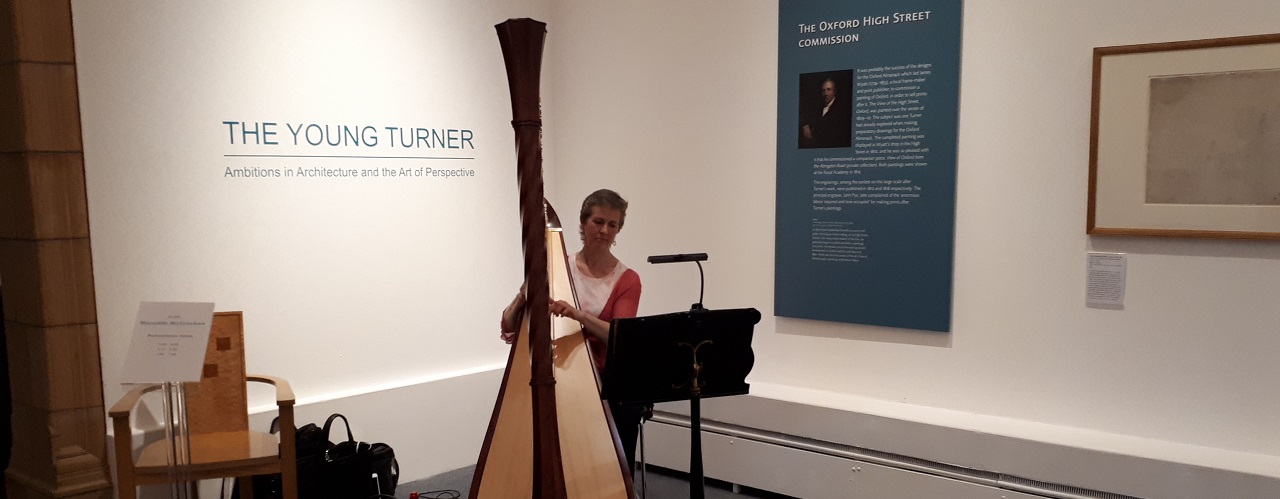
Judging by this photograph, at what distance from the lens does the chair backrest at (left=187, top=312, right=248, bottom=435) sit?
3152 mm

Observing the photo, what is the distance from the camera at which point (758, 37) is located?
152 inches

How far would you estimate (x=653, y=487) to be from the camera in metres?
3.81

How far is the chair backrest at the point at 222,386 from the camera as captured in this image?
10.3 ft

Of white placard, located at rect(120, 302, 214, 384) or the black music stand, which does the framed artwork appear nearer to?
the black music stand

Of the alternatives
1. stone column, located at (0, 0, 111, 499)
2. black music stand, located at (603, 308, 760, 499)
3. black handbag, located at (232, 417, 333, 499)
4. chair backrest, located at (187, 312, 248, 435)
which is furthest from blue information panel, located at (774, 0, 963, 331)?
stone column, located at (0, 0, 111, 499)

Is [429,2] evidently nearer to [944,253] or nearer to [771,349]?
[771,349]

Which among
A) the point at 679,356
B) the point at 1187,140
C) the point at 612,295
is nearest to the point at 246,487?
the point at 612,295

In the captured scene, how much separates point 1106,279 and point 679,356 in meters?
1.76

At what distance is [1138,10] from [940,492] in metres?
1.86

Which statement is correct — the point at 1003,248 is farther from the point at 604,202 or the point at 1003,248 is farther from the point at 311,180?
the point at 311,180

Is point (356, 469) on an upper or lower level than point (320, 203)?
lower

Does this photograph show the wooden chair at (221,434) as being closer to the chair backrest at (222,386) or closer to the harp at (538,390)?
the chair backrest at (222,386)

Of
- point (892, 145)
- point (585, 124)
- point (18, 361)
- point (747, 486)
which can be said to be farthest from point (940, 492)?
point (18, 361)

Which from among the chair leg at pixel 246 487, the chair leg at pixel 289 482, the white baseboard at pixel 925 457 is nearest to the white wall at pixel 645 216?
the white baseboard at pixel 925 457
